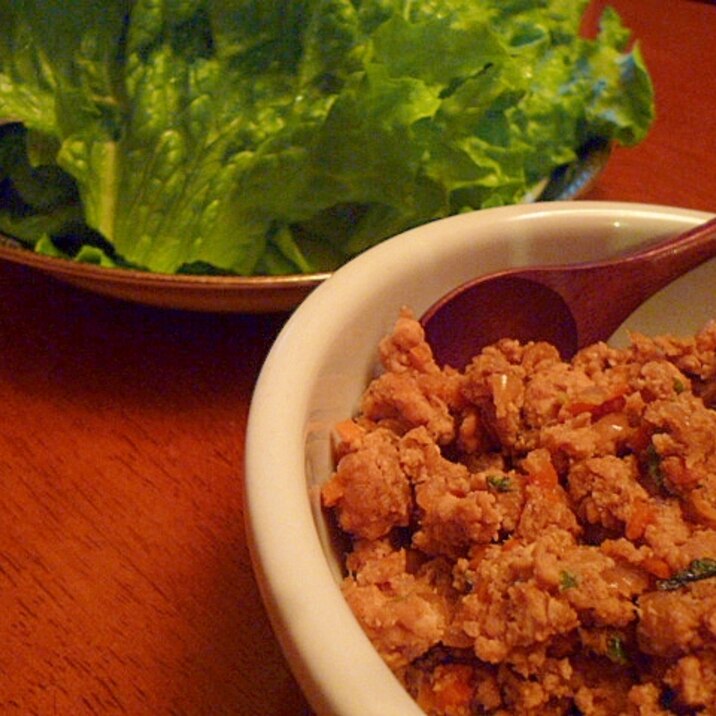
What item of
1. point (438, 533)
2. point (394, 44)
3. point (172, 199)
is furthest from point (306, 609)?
point (394, 44)

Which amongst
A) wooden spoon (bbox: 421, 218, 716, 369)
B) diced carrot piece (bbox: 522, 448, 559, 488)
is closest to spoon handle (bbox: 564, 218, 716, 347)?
wooden spoon (bbox: 421, 218, 716, 369)

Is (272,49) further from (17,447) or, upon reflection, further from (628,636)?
(628,636)

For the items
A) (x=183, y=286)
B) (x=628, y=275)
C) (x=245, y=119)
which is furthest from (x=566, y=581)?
(x=245, y=119)

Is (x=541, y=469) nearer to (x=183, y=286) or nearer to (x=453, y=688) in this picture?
(x=453, y=688)

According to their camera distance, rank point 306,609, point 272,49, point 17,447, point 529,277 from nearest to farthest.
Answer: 1. point 306,609
2. point 529,277
3. point 17,447
4. point 272,49

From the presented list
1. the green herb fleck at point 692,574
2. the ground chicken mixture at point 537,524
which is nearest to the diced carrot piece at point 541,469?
the ground chicken mixture at point 537,524
